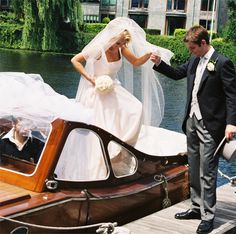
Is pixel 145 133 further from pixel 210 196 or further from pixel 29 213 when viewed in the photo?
pixel 29 213

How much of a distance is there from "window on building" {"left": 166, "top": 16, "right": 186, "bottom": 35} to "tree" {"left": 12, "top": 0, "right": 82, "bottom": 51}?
48.2 ft

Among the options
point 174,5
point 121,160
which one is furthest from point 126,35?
point 174,5

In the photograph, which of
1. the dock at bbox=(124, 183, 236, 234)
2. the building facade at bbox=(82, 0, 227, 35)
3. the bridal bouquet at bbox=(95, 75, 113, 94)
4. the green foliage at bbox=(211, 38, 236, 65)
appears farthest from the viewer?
the building facade at bbox=(82, 0, 227, 35)

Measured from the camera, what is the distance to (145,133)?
257 inches

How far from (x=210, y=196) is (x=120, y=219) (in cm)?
94

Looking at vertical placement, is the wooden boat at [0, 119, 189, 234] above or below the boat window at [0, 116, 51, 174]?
below

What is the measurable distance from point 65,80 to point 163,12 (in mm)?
29736

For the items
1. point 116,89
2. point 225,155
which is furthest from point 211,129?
point 116,89

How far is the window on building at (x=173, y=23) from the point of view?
50094 mm

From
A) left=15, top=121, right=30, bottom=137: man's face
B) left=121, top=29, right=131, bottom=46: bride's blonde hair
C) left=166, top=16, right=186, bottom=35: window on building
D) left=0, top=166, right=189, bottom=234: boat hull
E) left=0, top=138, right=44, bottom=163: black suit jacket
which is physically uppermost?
left=121, top=29, right=131, bottom=46: bride's blonde hair

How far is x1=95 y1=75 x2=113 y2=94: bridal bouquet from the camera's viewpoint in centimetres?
573

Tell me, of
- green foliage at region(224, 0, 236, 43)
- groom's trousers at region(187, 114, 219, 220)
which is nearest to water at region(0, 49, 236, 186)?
groom's trousers at region(187, 114, 219, 220)

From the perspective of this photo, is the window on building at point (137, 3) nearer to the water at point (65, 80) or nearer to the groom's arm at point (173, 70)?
the water at point (65, 80)

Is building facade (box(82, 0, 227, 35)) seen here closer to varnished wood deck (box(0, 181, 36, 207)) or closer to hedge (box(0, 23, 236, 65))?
hedge (box(0, 23, 236, 65))
